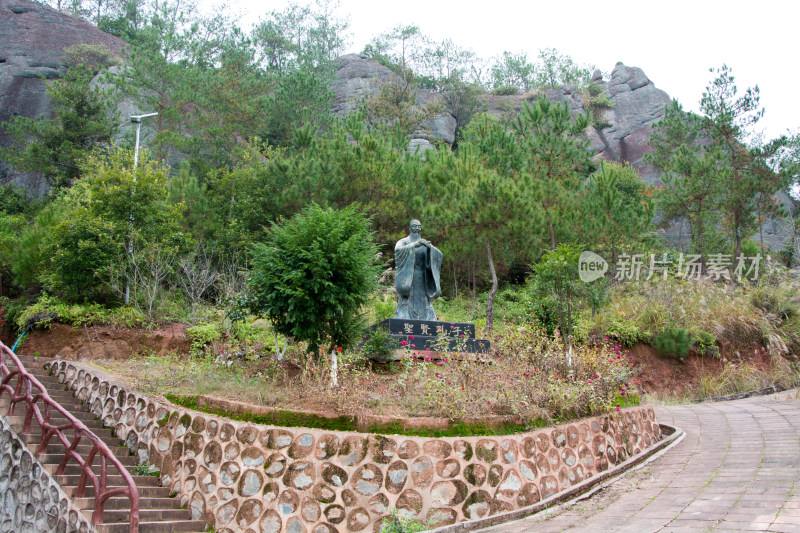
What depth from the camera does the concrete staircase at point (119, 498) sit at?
6609 millimetres

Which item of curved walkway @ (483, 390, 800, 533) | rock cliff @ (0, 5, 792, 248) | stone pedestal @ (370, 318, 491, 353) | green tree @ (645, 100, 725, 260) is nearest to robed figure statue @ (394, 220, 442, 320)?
stone pedestal @ (370, 318, 491, 353)

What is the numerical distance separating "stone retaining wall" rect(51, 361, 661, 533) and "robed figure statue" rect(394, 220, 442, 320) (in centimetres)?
509

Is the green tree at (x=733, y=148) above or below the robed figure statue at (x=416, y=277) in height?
above

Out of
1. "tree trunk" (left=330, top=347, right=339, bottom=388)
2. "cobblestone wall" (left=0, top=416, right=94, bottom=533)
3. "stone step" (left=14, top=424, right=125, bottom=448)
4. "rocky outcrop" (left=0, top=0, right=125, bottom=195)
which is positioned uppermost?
"rocky outcrop" (left=0, top=0, right=125, bottom=195)

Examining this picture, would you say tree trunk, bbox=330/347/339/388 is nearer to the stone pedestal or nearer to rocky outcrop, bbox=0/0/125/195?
the stone pedestal

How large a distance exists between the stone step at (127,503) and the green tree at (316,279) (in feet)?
10.4

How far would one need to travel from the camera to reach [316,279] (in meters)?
9.27

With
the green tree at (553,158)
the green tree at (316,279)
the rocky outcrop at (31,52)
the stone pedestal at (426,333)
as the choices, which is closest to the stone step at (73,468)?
the green tree at (316,279)

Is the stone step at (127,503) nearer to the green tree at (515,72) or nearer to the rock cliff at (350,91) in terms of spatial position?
the rock cliff at (350,91)

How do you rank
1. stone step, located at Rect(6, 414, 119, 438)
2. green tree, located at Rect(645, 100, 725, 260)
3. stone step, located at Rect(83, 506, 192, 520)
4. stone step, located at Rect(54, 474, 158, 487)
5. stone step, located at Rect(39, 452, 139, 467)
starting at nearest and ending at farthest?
1. stone step, located at Rect(83, 506, 192, 520)
2. stone step, located at Rect(54, 474, 158, 487)
3. stone step, located at Rect(39, 452, 139, 467)
4. stone step, located at Rect(6, 414, 119, 438)
5. green tree, located at Rect(645, 100, 725, 260)

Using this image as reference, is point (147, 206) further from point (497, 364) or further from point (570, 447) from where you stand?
point (570, 447)

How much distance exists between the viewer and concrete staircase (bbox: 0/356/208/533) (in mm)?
6609

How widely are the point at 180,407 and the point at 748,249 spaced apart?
22.9m

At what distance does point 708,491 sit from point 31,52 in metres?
38.9
